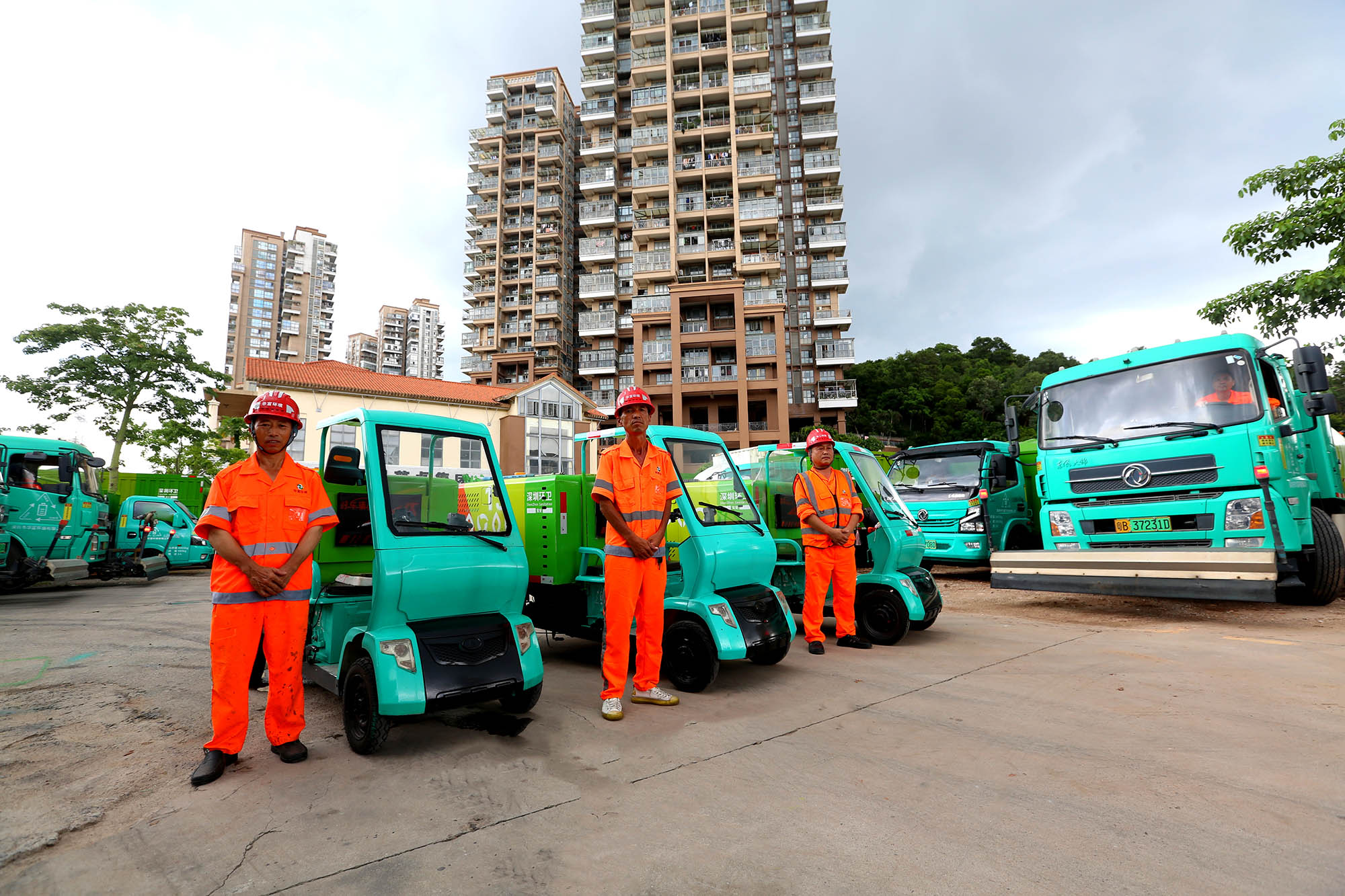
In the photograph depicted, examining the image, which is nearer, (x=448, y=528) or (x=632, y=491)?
(x=448, y=528)

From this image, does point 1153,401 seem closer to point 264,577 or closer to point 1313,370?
point 1313,370

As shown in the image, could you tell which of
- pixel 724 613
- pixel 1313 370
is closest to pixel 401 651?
pixel 724 613

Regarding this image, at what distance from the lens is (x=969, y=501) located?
35.2ft

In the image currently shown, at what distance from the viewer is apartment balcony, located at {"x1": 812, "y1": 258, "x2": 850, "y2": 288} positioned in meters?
43.5

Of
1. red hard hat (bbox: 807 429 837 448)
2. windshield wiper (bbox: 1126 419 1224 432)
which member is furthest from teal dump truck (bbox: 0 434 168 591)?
windshield wiper (bbox: 1126 419 1224 432)

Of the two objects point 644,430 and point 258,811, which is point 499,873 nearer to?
point 258,811

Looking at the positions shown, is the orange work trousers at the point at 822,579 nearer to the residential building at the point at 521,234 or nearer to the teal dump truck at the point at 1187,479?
the teal dump truck at the point at 1187,479

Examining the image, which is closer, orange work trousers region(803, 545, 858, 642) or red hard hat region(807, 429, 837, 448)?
orange work trousers region(803, 545, 858, 642)

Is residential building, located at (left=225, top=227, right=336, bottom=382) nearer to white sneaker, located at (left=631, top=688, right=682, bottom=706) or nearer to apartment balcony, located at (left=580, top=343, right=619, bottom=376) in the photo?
apartment balcony, located at (left=580, top=343, right=619, bottom=376)

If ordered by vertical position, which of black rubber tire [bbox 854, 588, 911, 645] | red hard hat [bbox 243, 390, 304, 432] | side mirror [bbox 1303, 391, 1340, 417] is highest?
side mirror [bbox 1303, 391, 1340, 417]

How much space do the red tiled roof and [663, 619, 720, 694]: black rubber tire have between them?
1098 inches

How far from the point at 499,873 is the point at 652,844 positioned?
1.85 feet

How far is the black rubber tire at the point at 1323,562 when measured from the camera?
7.19 metres

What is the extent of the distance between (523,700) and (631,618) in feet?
2.79
